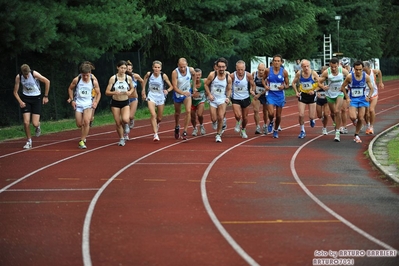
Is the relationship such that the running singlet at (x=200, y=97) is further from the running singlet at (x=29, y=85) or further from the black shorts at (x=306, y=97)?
the running singlet at (x=29, y=85)

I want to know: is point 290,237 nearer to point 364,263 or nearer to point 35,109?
point 364,263

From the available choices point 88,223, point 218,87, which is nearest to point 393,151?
point 218,87

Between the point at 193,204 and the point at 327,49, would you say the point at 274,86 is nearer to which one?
the point at 193,204

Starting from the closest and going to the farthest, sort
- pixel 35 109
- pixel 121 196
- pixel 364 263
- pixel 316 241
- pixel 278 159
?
pixel 364 263 < pixel 316 241 < pixel 121 196 < pixel 278 159 < pixel 35 109

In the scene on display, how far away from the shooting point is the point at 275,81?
2239 cm

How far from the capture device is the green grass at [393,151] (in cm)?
1677

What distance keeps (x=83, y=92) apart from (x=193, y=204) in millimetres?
8058

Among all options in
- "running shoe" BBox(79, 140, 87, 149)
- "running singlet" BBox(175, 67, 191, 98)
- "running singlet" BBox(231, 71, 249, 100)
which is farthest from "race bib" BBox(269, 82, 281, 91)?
"running shoe" BBox(79, 140, 87, 149)

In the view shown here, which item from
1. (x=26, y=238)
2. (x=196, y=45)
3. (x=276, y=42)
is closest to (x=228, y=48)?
(x=196, y=45)

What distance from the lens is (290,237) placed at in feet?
31.9

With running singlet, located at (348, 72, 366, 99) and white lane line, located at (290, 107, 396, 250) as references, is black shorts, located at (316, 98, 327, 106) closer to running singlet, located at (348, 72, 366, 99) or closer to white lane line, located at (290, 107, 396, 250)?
running singlet, located at (348, 72, 366, 99)

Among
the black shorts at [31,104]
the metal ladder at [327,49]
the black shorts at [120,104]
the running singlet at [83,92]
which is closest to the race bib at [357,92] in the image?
the black shorts at [120,104]

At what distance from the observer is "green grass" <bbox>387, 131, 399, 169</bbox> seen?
16766 mm

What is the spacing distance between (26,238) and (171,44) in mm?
30521
